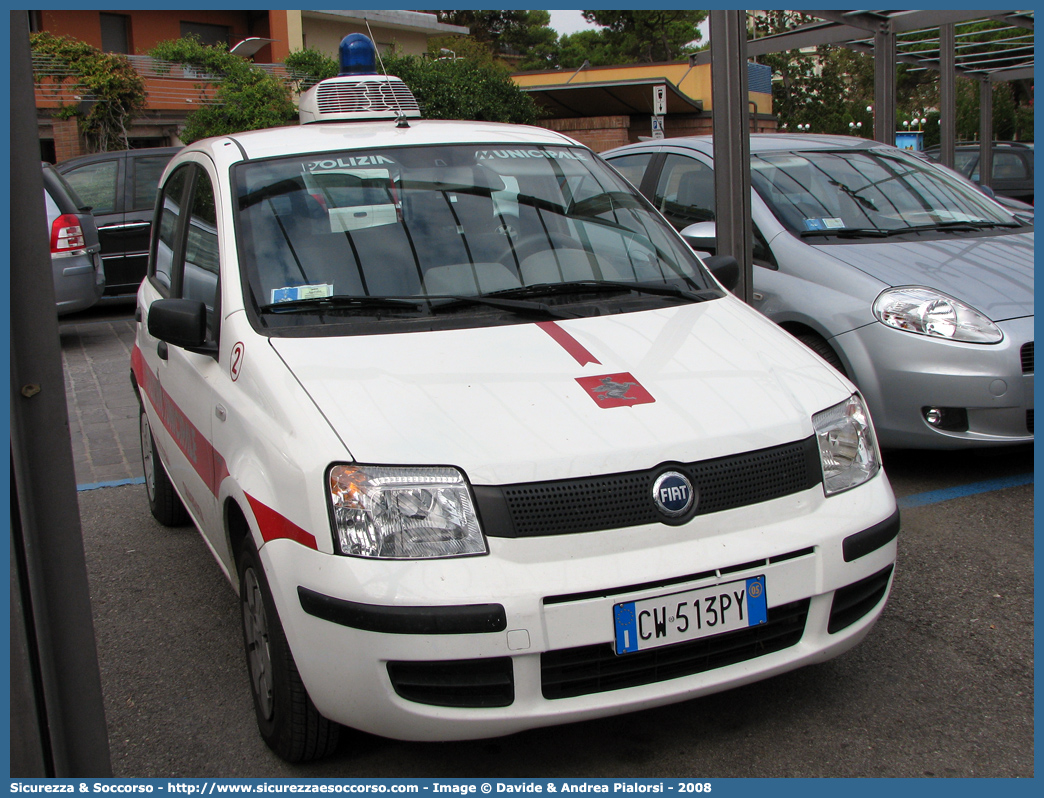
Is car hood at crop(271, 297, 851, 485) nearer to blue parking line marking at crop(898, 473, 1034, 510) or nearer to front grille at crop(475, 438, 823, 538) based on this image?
front grille at crop(475, 438, 823, 538)

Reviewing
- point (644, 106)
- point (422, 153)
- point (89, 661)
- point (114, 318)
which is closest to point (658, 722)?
point (89, 661)

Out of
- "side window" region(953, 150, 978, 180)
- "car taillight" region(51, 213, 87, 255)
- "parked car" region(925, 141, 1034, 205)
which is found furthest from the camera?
"parked car" region(925, 141, 1034, 205)

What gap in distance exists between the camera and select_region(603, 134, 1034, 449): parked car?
15.2 ft

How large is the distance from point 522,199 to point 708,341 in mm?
995

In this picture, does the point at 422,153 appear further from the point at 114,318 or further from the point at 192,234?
the point at 114,318

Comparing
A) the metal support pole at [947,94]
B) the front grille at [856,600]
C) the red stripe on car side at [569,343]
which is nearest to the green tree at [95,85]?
the metal support pole at [947,94]

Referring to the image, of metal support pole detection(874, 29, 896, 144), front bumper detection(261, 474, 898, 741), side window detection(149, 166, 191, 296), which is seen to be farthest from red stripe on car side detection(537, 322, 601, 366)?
metal support pole detection(874, 29, 896, 144)

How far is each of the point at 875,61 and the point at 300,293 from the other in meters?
9.04

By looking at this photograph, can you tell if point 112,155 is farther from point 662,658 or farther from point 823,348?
point 662,658

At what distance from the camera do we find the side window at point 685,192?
6238 millimetres

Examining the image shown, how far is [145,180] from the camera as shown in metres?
10.6

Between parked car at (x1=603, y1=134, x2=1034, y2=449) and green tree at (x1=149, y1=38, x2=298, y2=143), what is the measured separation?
13666 mm

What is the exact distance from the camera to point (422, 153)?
12.1 feet

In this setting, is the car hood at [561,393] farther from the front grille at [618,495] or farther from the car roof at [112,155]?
the car roof at [112,155]
